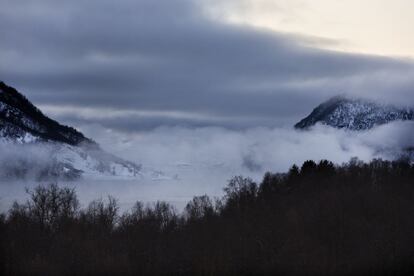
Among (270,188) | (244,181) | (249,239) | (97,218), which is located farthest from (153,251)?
(244,181)

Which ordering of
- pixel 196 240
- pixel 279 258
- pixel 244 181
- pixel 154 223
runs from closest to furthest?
pixel 279 258 < pixel 196 240 < pixel 154 223 < pixel 244 181

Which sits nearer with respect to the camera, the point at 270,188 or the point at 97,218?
the point at 97,218

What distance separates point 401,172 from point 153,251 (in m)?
70.9

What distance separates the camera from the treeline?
67.2 m

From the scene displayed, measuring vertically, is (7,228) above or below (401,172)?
below

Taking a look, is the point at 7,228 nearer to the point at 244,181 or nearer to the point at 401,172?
the point at 244,181

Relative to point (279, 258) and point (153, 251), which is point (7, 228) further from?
point (279, 258)

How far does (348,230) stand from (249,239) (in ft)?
39.0

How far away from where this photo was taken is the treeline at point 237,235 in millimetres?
67250

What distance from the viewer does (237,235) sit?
8125cm

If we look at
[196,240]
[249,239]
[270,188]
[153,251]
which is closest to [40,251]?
[153,251]

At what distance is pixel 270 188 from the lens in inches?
4469

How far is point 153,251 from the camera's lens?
73.5 metres

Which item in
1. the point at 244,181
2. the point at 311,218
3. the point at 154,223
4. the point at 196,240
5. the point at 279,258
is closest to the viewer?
the point at 279,258
